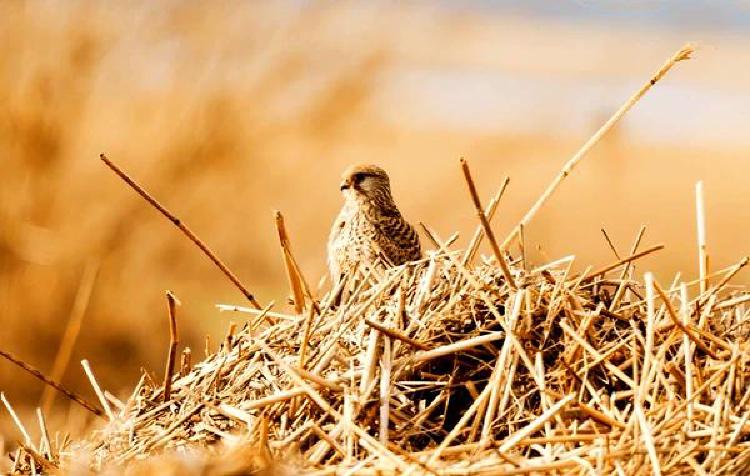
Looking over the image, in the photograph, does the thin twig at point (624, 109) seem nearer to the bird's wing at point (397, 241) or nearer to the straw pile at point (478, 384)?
the straw pile at point (478, 384)

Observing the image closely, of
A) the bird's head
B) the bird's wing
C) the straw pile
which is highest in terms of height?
the bird's head

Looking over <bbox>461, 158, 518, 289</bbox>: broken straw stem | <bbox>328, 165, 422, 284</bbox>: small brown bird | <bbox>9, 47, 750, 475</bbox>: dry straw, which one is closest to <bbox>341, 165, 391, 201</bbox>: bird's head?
<bbox>328, 165, 422, 284</bbox>: small brown bird

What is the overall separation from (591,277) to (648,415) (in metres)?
0.62

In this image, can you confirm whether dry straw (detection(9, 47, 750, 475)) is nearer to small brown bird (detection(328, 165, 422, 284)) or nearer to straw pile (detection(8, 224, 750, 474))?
straw pile (detection(8, 224, 750, 474))

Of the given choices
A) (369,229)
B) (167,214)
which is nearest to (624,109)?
(167,214)

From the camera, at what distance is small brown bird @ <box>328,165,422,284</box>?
473 cm

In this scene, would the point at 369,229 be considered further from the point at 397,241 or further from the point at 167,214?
the point at 167,214

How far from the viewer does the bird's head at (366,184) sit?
4.96m

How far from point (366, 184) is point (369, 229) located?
24cm

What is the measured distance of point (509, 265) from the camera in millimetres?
3385

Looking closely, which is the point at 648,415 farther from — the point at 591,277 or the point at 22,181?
the point at 22,181

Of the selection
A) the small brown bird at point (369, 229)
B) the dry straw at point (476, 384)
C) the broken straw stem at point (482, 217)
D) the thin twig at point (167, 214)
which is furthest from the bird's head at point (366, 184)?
the broken straw stem at point (482, 217)

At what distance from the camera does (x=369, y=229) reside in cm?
484

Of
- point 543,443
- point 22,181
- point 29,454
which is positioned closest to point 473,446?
point 543,443
